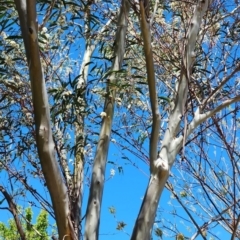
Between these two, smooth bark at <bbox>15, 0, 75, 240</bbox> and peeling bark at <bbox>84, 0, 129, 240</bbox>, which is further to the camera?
peeling bark at <bbox>84, 0, 129, 240</bbox>

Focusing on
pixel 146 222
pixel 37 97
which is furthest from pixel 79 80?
pixel 146 222

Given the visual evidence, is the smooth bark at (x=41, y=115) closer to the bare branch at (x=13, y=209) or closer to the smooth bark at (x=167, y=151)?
the smooth bark at (x=167, y=151)

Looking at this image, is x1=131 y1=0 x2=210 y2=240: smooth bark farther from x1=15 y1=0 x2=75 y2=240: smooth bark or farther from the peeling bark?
x1=15 y1=0 x2=75 y2=240: smooth bark

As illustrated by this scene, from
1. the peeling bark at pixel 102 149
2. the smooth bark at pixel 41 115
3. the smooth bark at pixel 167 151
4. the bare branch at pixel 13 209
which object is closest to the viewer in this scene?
the smooth bark at pixel 41 115

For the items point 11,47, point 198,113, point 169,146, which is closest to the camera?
point 169,146

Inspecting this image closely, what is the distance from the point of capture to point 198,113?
9.05ft

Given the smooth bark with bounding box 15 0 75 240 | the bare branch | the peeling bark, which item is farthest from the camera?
the bare branch

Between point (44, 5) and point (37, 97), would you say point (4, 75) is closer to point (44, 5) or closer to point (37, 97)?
point (44, 5)

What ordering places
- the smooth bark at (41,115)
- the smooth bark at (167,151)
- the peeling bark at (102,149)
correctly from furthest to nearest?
the peeling bark at (102,149)
the smooth bark at (167,151)
the smooth bark at (41,115)

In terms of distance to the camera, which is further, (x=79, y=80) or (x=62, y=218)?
(x=79, y=80)

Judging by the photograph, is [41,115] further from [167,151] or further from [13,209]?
[13,209]

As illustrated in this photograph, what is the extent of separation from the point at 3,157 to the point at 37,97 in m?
1.52

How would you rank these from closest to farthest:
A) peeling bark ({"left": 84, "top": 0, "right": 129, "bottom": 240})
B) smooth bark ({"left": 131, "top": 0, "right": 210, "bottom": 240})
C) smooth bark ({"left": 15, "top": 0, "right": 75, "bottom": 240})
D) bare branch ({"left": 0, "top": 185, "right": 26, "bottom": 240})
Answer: smooth bark ({"left": 15, "top": 0, "right": 75, "bottom": 240}), smooth bark ({"left": 131, "top": 0, "right": 210, "bottom": 240}), peeling bark ({"left": 84, "top": 0, "right": 129, "bottom": 240}), bare branch ({"left": 0, "top": 185, "right": 26, "bottom": 240})

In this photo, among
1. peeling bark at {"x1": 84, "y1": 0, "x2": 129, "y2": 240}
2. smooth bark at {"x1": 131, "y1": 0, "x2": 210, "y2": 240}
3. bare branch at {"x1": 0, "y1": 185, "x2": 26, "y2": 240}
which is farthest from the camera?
bare branch at {"x1": 0, "y1": 185, "x2": 26, "y2": 240}
